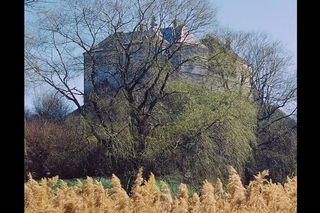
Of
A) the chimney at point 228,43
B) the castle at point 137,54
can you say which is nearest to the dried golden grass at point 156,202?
the castle at point 137,54

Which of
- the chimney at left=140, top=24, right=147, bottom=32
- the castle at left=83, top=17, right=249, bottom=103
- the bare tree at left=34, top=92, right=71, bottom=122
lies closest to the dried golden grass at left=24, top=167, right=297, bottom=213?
the bare tree at left=34, top=92, right=71, bottom=122

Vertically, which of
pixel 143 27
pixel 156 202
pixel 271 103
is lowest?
pixel 156 202

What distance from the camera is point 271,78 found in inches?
99.0

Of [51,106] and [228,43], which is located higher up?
[228,43]

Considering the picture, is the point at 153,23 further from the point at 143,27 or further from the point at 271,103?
the point at 271,103

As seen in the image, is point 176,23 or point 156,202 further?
point 176,23

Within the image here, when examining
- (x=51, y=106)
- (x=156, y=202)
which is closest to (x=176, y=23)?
(x=51, y=106)

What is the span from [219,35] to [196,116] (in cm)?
54

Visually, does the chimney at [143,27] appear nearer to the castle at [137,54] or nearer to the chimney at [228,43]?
the castle at [137,54]

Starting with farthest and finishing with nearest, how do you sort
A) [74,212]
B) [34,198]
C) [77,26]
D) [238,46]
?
[238,46] < [77,26] < [34,198] < [74,212]

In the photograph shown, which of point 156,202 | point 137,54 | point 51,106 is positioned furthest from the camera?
point 137,54

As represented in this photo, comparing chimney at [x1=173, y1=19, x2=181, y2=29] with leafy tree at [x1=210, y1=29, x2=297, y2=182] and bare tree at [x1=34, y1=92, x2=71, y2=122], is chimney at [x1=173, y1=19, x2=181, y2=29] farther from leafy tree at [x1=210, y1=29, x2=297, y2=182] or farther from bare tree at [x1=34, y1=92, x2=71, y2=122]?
bare tree at [x1=34, y1=92, x2=71, y2=122]
